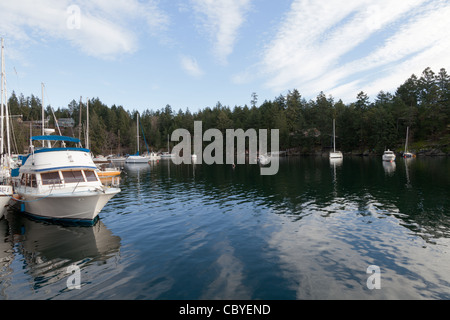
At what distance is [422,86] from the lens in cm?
11244

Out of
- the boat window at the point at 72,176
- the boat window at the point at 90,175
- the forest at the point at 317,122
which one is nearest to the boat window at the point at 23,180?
the boat window at the point at 72,176

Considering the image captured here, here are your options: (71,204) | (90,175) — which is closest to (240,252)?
(71,204)

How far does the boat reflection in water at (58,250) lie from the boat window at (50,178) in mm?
3323

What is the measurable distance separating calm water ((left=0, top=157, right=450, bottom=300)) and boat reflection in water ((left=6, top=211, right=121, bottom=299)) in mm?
68

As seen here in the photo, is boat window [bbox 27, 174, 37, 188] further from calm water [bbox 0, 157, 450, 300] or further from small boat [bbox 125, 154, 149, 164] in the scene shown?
small boat [bbox 125, 154, 149, 164]

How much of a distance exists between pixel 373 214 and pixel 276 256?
12.1m

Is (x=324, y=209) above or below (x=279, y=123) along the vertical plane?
below

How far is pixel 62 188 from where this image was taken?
18984mm

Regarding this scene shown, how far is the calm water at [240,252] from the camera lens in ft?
32.7

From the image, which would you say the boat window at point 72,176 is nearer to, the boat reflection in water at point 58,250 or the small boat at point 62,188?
the small boat at point 62,188

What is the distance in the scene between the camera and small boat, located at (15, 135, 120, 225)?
18156 millimetres

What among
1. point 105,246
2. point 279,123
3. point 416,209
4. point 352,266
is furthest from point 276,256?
point 279,123

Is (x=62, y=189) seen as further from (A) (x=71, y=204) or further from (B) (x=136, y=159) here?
(B) (x=136, y=159)
